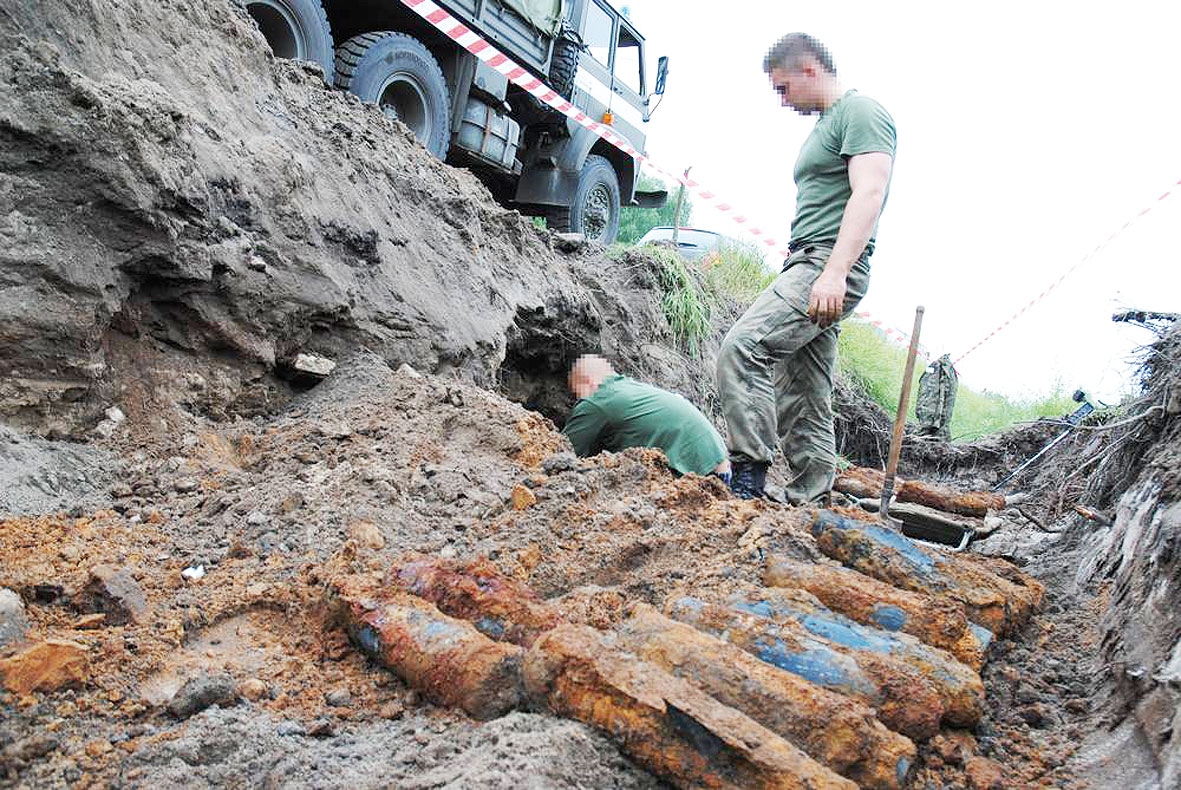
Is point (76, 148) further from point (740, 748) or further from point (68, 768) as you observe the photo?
point (740, 748)

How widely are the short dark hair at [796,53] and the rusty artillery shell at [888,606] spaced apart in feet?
6.84

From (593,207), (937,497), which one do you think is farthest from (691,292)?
(937,497)

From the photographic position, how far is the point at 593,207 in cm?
875

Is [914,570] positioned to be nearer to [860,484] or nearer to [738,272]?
[860,484]

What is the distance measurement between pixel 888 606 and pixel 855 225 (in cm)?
156

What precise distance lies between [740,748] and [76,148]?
2.54m

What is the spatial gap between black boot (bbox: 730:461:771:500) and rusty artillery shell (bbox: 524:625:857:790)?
6.33 ft

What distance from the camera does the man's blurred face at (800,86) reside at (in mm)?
3268

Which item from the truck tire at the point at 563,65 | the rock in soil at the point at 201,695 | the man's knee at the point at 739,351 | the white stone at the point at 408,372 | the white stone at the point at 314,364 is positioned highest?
the truck tire at the point at 563,65

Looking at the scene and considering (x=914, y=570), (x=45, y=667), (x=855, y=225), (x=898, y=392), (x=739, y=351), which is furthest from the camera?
(x=898, y=392)

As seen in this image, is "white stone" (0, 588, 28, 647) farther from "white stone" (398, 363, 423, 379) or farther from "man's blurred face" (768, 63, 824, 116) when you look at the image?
"man's blurred face" (768, 63, 824, 116)

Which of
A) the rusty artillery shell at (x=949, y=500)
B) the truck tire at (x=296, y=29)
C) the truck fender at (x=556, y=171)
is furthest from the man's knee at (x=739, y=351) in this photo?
the truck fender at (x=556, y=171)

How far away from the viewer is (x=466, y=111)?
6.70 metres

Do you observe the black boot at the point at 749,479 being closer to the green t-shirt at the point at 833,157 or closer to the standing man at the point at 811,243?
the standing man at the point at 811,243
